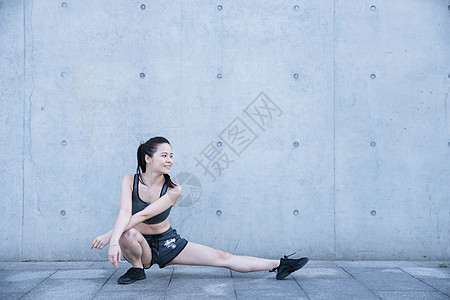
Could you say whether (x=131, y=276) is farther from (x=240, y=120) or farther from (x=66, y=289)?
(x=240, y=120)

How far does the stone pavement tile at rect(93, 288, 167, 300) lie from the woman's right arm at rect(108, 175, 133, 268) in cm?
19

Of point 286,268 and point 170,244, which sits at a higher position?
point 170,244

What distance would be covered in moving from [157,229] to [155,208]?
197 millimetres

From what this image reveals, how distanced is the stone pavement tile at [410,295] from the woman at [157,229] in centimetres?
57

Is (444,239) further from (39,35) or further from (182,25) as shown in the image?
(39,35)

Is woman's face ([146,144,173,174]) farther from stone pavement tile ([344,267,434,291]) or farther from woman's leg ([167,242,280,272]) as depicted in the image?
stone pavement tile ([344,267,434,291])

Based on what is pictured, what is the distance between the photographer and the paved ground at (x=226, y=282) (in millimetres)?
2666

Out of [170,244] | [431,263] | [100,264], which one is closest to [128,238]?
[170,244]

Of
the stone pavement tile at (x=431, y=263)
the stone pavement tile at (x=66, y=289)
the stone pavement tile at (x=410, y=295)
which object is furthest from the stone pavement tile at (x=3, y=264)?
the stone pavement tile at (x=431, y=263)

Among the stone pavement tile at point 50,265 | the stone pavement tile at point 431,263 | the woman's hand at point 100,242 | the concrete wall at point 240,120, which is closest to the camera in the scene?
the woman's hand at point 100,242

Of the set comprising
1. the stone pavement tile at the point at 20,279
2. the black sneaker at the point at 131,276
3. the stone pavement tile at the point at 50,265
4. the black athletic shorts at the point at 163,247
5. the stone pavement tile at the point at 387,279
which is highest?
the black athletic shorts at the point at 163,247

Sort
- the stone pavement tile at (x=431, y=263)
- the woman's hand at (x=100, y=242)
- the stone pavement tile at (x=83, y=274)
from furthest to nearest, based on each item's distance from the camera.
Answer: the stone pavement tile at (x=431, y=263), the stone pavement tile at (x=83, y=274), the woman's hand at (x=100, y=242)

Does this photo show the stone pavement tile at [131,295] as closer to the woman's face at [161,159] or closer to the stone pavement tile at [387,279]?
the woman's face at [161,159]

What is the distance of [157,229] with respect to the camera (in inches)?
117
